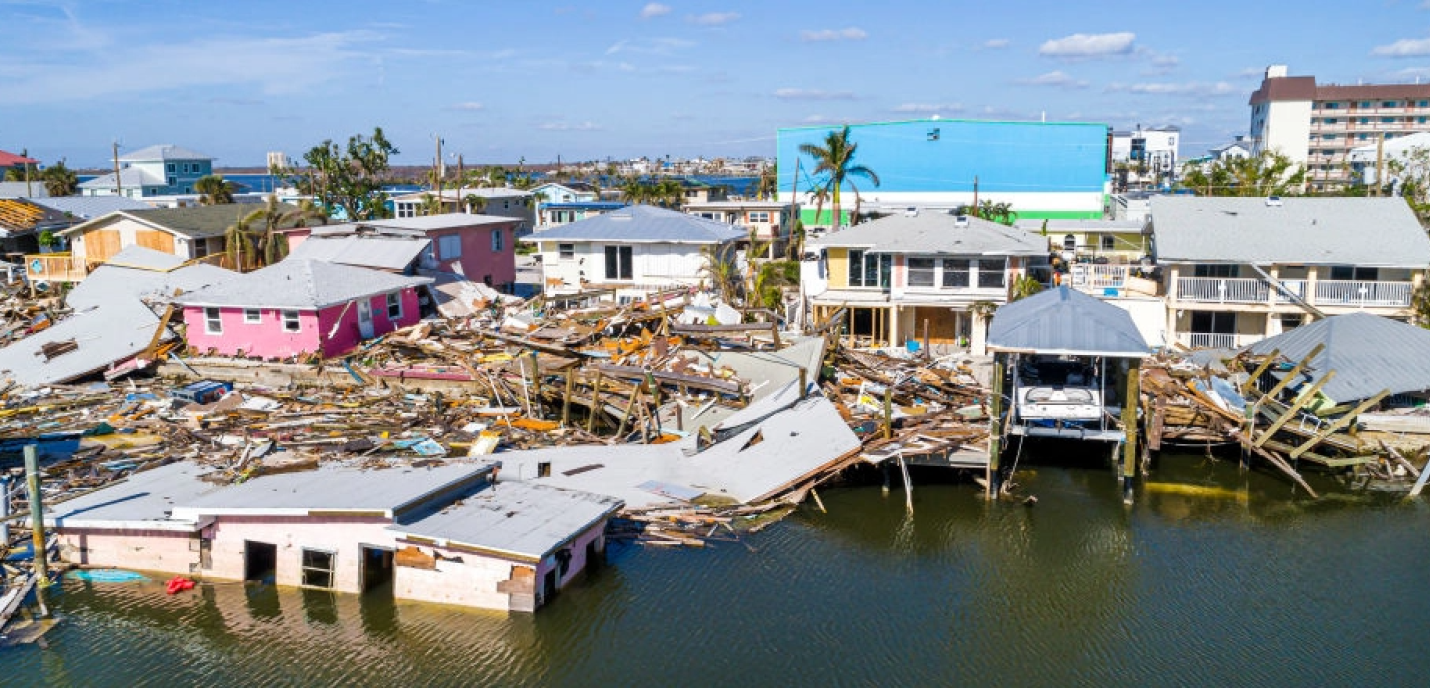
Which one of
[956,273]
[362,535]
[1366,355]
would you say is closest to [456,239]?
[956,273]

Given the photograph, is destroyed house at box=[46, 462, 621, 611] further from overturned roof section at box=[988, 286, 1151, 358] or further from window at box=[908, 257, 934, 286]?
window at box=[908, 257, 934, 286]

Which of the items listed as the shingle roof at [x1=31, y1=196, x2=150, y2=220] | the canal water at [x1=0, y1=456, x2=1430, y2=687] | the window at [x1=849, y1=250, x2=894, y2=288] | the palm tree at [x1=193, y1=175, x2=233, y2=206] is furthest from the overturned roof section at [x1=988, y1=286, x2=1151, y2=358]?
the palm tree at [x1=193, y1=175, x2=233, y2=206]

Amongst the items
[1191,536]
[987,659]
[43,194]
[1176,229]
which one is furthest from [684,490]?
[43,194]

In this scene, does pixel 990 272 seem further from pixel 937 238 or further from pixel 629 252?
pixel 629 252

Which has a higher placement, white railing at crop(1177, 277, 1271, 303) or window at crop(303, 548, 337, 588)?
white railing at crop(1177, 277, 1271, 303)

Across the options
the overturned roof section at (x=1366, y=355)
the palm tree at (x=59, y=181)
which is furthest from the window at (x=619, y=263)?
the palm tree at (x=59, y=181)

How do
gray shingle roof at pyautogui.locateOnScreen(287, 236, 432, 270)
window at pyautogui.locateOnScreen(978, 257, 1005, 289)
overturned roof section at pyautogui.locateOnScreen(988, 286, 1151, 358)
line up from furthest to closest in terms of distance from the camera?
gray shingle roof at pyautogui.locateOnScreen(287, 236, 432, 270)
window at pyautogui.locateOnScreen(978, 257, 1005, 289)
overturned roof section at pyautogui.locateOnScreen(988, 286, 1151, 358)
